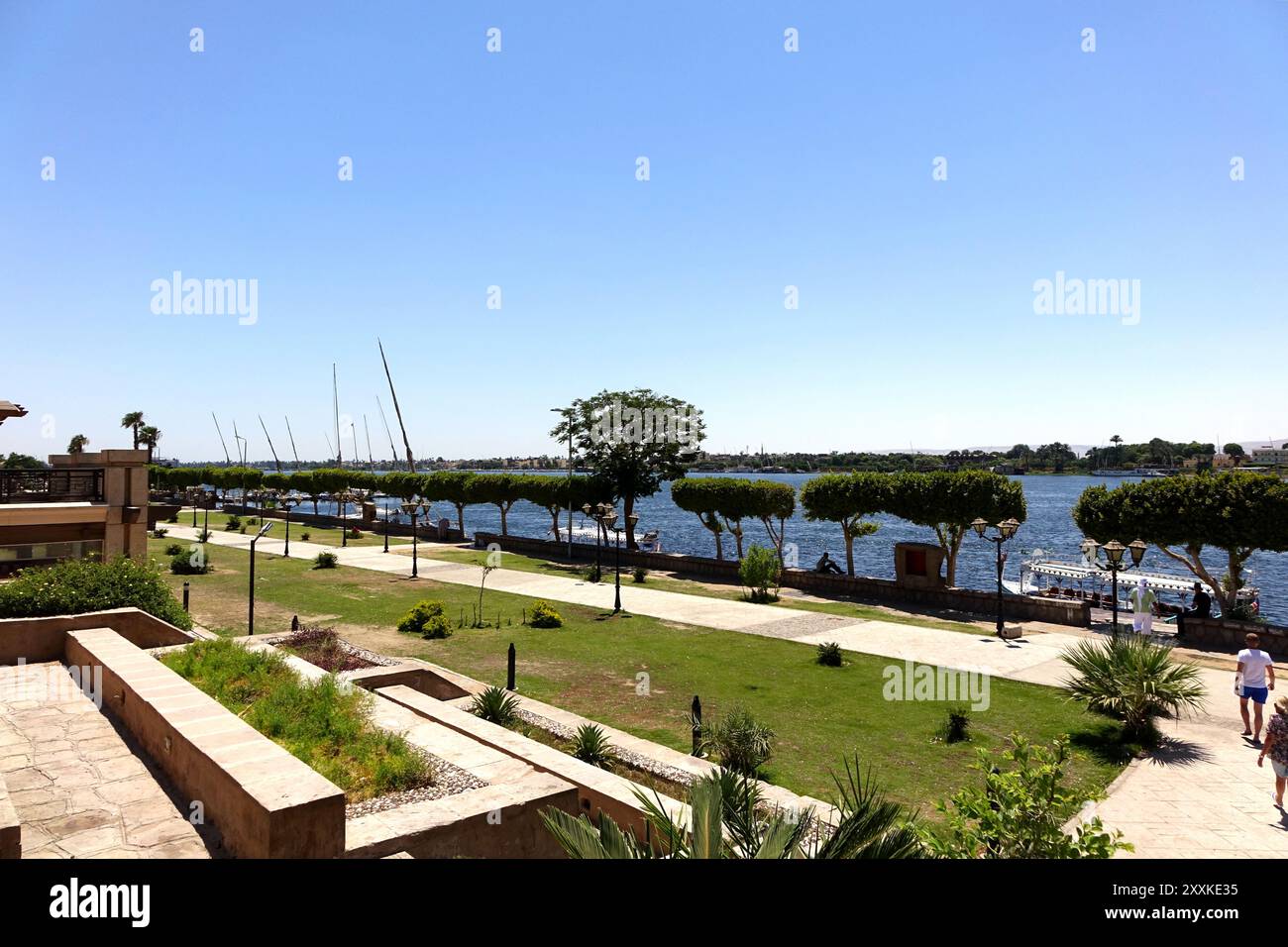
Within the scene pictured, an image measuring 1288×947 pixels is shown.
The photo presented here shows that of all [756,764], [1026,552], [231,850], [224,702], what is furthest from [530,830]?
[1026,552]

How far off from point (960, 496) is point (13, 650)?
27.3 m

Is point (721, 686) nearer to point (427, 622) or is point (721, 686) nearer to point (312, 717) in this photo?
point (312, 717)

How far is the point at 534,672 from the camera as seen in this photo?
632 inches

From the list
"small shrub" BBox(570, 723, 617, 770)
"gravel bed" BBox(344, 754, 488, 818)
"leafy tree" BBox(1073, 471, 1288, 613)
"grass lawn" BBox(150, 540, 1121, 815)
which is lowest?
"grass lawn" BBox(150, 540, 1121, 815)

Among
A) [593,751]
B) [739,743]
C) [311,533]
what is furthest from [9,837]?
[311,533]

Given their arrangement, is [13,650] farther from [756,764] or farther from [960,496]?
[960,496]

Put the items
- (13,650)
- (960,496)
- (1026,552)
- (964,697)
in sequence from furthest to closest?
1. (1026,552)
2. (960,496)
3. (964,697)
4. (13,650)

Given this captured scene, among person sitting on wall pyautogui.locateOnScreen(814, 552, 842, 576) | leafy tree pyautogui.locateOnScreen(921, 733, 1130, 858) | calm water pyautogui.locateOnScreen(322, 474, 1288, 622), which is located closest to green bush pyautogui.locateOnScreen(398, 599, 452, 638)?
leafy tree pyautogui.locateOnScreen(921, 733, 1130, 858)

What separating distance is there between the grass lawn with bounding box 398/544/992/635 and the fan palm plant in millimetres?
8642

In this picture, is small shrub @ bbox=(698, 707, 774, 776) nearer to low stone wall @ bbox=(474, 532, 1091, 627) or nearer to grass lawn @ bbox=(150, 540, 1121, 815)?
grass lawn @ bbox=(150, 540, 1121, 815)

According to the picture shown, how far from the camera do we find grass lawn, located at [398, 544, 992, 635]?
23828 millimetres

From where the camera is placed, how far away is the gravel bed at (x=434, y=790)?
706 cm

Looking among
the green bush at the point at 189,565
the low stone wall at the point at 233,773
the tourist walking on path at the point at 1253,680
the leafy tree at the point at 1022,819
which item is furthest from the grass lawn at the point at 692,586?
the low stone wall at the point at 233,773

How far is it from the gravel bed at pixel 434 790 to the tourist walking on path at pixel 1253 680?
480 inches
